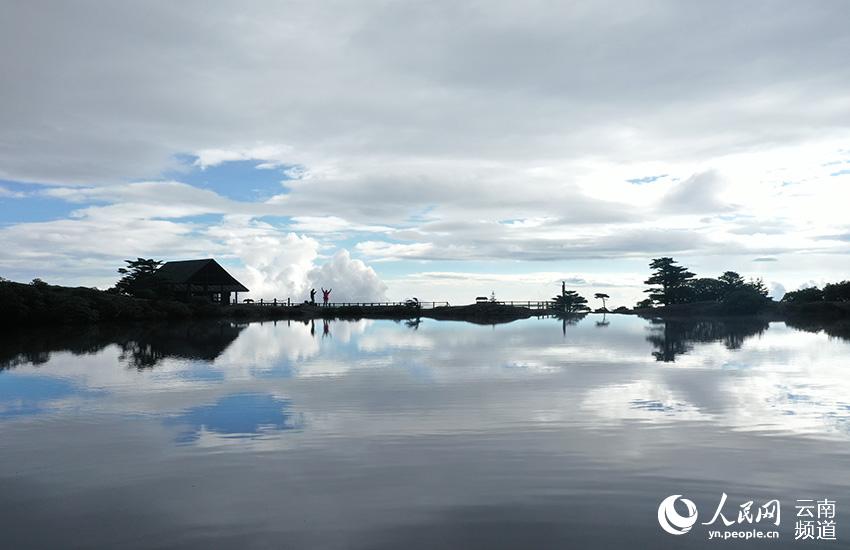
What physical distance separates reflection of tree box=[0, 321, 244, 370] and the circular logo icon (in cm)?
1951

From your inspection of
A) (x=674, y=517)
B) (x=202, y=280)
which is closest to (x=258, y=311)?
(x=202, y=280)

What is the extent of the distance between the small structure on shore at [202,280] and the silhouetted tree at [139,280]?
4.08ft

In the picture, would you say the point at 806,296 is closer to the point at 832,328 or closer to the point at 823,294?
the point at 823,294

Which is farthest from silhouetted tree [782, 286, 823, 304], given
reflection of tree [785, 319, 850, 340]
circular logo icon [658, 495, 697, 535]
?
circular logo icon [658, 495, 697, 535]

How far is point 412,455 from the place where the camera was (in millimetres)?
9727

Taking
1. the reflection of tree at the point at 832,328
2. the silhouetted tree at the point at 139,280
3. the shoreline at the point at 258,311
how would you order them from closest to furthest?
the reflection of tree at the point at 832,328
the shoreline at the point at 258,311
the silhouetted tree at the point at 139,280

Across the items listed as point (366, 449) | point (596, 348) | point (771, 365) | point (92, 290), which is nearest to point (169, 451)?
point (366, 449)

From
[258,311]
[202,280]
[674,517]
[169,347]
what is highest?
[202,280]

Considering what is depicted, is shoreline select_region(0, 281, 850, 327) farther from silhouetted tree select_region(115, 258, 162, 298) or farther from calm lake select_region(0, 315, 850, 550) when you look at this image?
calm lake select_region(0, 315, 850, 550)

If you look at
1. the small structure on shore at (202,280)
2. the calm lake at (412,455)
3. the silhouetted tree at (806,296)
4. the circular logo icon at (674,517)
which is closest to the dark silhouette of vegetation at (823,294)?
the silhouetted tree at (806,296)

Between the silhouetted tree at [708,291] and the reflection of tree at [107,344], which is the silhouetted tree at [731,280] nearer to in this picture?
the silhouetted tree at [708,291]

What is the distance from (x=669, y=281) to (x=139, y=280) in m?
64.7

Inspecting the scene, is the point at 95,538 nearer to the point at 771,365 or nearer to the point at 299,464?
the point at 299,464

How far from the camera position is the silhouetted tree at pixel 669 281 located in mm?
78113
